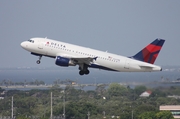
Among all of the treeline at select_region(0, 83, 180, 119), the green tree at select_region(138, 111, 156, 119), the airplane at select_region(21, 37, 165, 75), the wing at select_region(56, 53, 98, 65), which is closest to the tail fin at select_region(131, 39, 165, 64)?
the airplane at select_region(21, 37, 165, 75)

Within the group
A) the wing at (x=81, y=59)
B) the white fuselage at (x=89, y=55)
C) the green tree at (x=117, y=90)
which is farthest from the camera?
the green tree at (x=117, y=90)

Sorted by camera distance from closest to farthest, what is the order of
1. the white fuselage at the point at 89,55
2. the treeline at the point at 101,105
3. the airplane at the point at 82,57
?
the airplane at the point at 82,57 < the white fuselage at the point at 89,55 < the treeline at the point at 101,105

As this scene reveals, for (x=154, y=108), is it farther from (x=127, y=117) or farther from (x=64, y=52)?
(x=64, y=52)

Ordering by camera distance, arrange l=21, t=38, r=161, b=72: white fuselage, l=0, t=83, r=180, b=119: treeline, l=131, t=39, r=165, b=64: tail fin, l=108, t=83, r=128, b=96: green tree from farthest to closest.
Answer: l=108, t=83, r=128, b=96: green tree, l=0, t=83, r=180, b=119: treeline, l=131, t=39, r=165, b=64: tail fin, l=21, t=38, r=161, b=72: white fuselage

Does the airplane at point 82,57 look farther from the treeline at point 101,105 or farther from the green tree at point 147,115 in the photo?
the green tree at point 147,115

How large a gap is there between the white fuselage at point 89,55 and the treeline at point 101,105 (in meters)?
8.72

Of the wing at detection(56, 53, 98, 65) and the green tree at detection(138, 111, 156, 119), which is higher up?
the wing at detection(56, 53, 98, 65)

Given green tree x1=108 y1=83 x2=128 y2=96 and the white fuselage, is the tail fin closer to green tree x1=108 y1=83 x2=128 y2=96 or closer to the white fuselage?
the white fuselage

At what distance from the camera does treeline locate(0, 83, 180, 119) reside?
364 ft

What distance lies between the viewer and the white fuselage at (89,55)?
269 ft

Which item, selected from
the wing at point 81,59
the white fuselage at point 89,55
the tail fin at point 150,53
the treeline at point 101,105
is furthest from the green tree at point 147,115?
the wing at point 81,59

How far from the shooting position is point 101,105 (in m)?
137

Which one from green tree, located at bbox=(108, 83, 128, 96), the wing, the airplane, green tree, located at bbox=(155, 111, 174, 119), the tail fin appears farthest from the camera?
green tree, located at bbox=(108, 83, 128, 96)

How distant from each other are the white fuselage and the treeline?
28.6 ft
